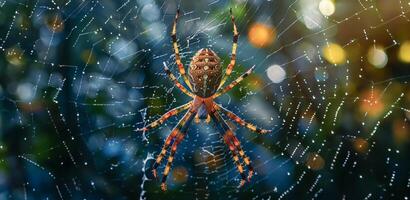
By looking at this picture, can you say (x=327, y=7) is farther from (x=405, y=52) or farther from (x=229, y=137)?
(x=229, y=137)

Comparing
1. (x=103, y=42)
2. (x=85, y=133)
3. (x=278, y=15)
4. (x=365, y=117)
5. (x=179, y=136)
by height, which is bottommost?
(x=179, y=136)

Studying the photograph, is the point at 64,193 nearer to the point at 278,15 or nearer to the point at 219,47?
the point at 219,47

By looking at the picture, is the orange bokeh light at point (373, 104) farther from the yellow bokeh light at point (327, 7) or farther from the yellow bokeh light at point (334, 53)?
the yellow bokeh light at point (327, 7)

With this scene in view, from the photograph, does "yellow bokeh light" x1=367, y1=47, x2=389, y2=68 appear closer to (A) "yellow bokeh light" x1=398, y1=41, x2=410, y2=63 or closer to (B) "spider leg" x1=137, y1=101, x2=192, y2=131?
(A) "yellow bokeh light" x1=398, y1=41, x2=410, y2=63

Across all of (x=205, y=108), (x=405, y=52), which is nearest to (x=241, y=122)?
(x=205, y=108)

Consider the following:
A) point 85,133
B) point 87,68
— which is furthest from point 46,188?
point 87,68

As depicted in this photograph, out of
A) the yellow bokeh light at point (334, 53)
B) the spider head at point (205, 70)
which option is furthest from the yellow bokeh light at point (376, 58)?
the spider head at point (205, 70)

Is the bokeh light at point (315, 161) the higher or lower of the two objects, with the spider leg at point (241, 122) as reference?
higher
